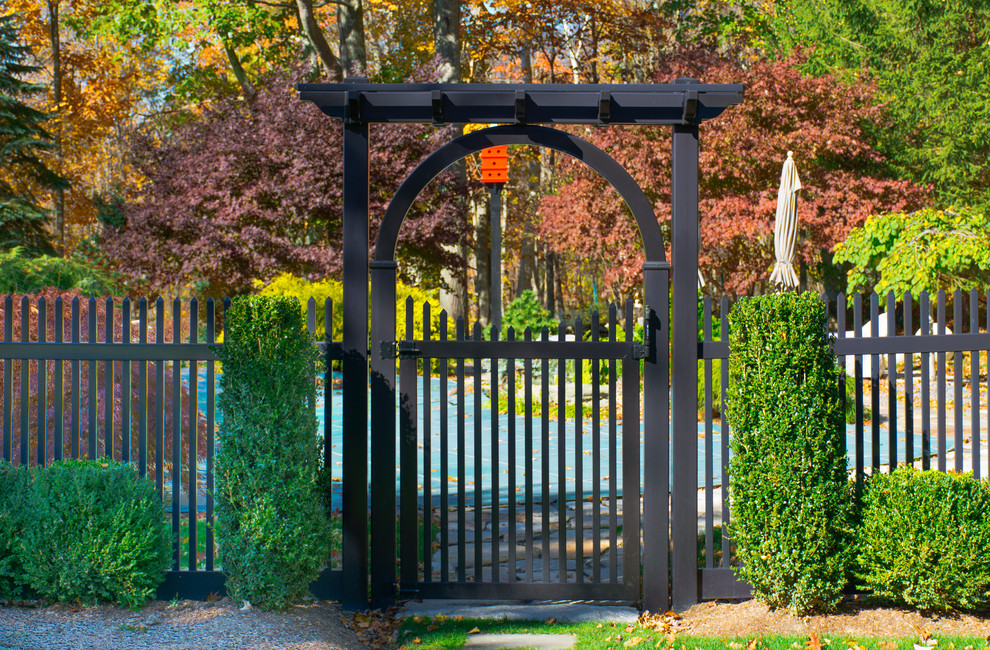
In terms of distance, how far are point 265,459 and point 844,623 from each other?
294 centimetres

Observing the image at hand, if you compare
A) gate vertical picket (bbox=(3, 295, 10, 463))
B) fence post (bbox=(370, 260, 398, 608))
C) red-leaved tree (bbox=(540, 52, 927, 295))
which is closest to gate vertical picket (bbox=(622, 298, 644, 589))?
fence post (bbox=(370, 260, 398, 608))

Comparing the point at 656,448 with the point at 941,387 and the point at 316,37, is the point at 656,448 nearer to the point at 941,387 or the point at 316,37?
the point at 941,387

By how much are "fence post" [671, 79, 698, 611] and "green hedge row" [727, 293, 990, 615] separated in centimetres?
29

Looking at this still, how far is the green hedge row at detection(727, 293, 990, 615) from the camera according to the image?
4.17 metres

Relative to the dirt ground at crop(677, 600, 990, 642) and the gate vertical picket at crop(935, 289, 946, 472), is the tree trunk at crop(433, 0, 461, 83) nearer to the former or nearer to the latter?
the gate vertical picket at crop(935, 289, 946, 472)

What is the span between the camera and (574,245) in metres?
17.1

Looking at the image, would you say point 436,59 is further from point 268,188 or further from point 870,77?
A: point 870,77

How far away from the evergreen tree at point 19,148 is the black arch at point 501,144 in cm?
1681

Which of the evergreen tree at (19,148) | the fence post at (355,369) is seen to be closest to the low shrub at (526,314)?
the fence post at (355,369)

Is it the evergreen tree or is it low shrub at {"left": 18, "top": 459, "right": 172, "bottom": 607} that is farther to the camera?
the evergreen tree

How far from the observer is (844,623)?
14.1 ft

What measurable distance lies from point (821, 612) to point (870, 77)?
1549 cm

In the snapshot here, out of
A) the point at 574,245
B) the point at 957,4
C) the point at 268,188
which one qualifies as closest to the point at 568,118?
the point at 268,188

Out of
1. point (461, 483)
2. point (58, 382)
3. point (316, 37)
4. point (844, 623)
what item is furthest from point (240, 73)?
point (844, 623)
